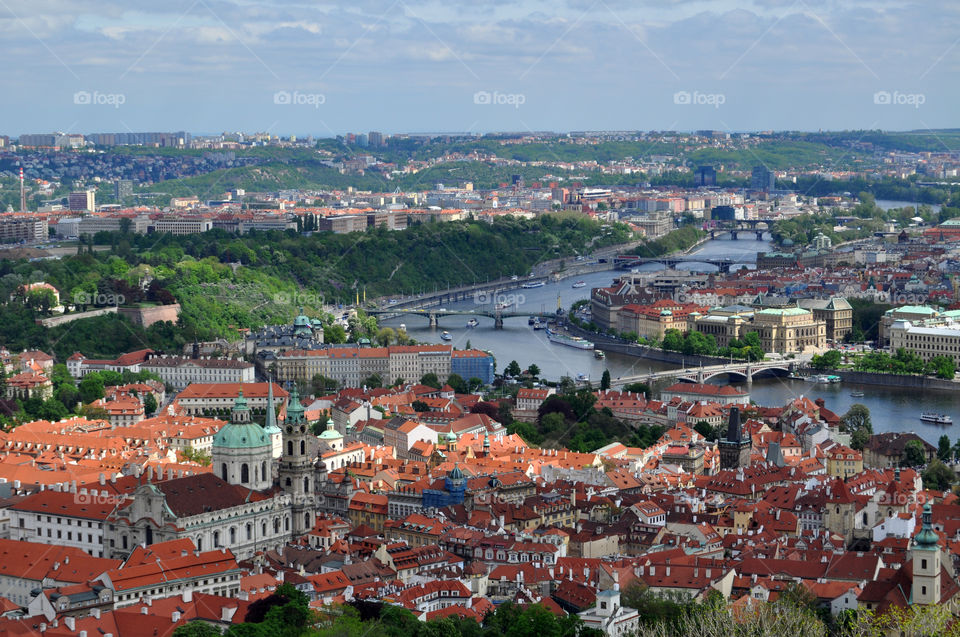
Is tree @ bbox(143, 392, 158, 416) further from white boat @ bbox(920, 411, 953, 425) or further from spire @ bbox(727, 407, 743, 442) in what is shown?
white boat @ bbox(920, 411, 953, 425)

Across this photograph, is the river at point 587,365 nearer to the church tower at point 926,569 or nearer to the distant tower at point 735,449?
the distant tower at point 735,449

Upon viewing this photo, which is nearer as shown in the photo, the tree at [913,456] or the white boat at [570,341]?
the tree at [913,456]

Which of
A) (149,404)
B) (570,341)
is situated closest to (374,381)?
(149,404)

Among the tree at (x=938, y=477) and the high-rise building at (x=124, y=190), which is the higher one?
the high-rise building at (x=124, y=190)

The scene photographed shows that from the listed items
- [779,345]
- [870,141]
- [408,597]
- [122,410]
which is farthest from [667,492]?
[870,141]

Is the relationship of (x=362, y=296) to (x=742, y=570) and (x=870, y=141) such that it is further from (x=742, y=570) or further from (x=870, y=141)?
(x=870, y=141)
